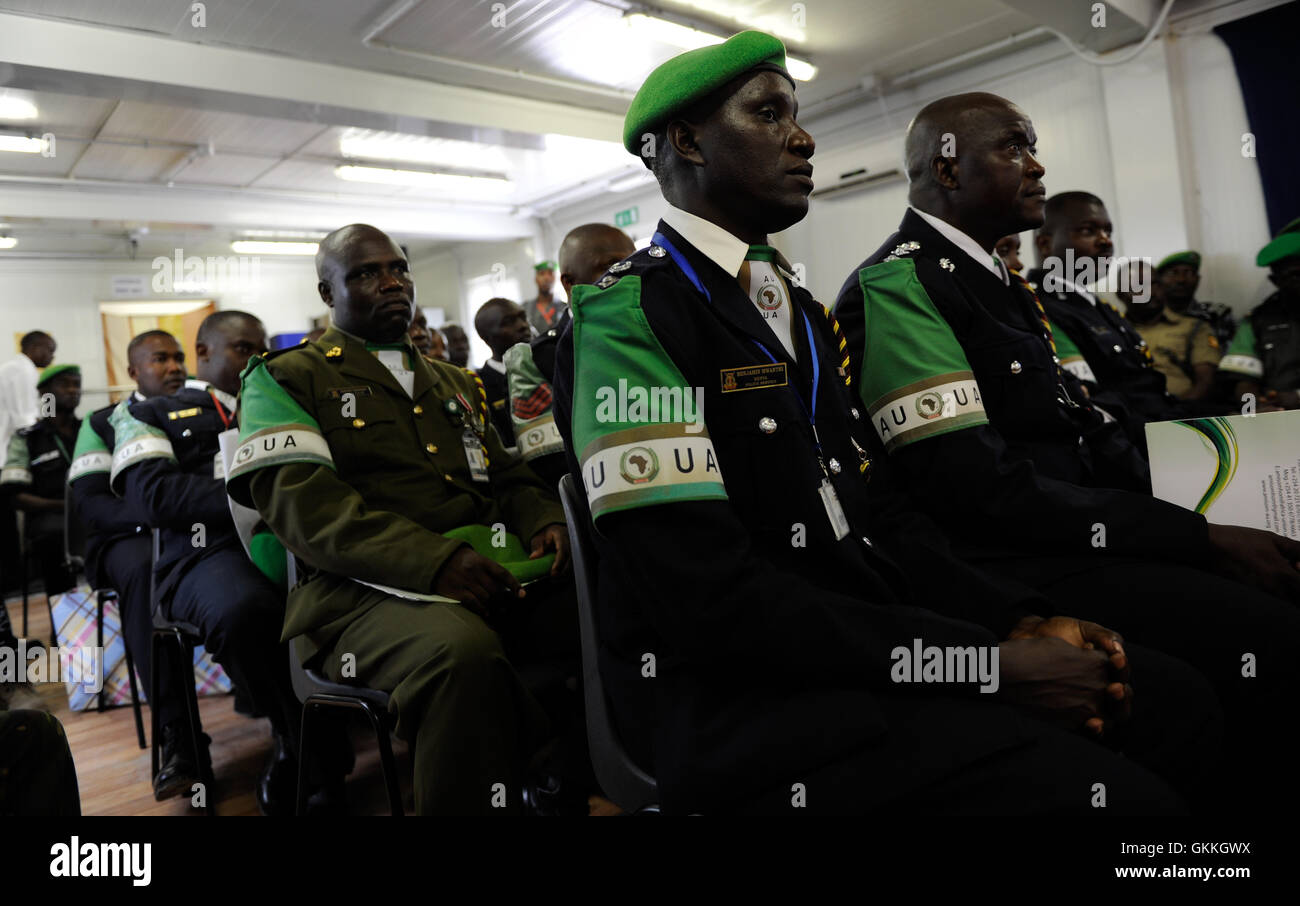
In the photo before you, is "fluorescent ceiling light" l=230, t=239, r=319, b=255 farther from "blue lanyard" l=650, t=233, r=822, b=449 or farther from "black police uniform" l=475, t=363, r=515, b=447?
"blue lanyard" l=650, t=233, r=822, b=449

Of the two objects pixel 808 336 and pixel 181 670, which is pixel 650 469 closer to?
pixel 808 336

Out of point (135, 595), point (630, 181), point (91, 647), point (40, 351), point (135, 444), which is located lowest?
point (91, 647)

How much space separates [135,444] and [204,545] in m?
0.48

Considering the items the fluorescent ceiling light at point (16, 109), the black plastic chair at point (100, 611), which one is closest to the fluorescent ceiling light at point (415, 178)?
the fluorescent ceiling light at point (16, 109)

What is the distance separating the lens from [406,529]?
1.79 meters

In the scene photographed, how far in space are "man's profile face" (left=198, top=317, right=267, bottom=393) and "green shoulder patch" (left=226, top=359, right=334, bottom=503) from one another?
1.33 m

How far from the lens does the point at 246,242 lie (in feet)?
35.0

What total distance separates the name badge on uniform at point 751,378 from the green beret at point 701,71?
416 millimetres

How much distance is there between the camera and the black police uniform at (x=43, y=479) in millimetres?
5035

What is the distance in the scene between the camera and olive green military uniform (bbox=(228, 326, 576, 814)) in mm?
1533

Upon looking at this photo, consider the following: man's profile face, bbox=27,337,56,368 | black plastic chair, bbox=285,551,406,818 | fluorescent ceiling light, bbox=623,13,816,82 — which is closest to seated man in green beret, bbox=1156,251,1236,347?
fluorescent ceiling light, bbox=623,13,816,82

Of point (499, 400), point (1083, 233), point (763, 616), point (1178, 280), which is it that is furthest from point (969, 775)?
point (1178, 280)
